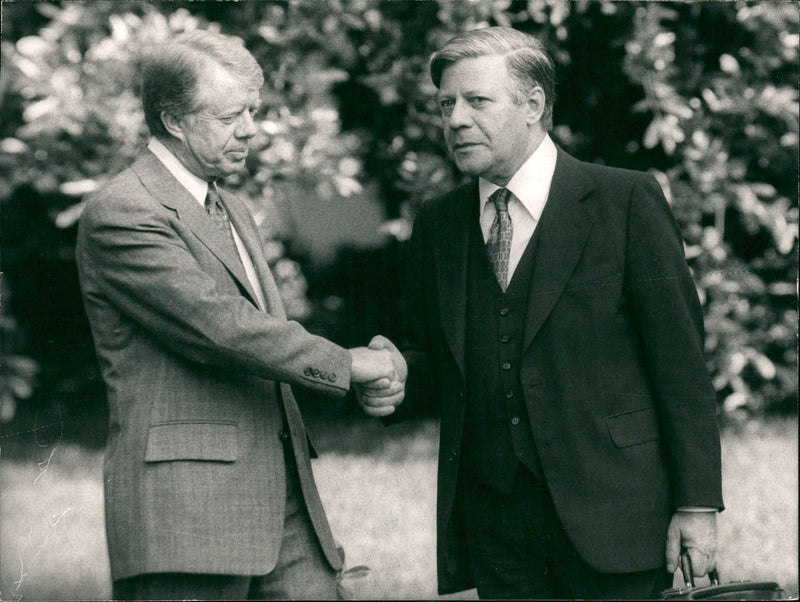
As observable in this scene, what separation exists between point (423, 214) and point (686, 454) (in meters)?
1.07

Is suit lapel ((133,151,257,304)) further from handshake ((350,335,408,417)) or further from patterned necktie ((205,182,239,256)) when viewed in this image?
handshake ((350,335,408,417))

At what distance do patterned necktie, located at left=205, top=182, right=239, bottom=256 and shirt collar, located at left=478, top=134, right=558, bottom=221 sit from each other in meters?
0.74

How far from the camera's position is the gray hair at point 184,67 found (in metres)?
2.73

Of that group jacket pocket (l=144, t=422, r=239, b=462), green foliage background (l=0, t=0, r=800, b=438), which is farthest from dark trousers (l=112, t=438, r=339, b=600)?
green foliage background (l=0, t=0, r=800, b=438)

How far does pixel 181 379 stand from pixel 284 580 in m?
0.62

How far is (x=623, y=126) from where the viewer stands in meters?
5.36

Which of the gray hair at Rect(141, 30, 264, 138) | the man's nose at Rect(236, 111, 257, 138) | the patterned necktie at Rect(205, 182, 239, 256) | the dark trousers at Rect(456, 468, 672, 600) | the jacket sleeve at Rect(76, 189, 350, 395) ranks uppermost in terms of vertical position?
the gray hair at Rect(141, 30, 264, 138)

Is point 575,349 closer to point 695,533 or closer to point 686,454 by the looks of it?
point 686,454

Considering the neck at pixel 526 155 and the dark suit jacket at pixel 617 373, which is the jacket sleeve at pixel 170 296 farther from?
the neck at pixel 526 155

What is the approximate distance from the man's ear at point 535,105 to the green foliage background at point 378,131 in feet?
7.21

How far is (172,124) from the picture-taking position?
2762 mm

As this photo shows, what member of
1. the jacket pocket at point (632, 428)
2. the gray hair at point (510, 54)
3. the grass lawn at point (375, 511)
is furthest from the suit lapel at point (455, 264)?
the grass lawn at point (375, 511)

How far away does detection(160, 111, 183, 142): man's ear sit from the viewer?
9.04 ft

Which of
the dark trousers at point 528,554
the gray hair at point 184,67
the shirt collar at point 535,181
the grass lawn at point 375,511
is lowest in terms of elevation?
the grass lawn at point 375,511
